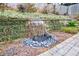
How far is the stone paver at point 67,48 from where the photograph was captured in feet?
7.18

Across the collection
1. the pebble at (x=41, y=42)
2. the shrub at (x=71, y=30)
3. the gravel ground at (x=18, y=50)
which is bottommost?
the gravel ground at (x=18, y=50)

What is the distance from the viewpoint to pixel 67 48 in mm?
2205

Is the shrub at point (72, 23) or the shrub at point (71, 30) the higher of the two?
the shrub at point (72, 23)

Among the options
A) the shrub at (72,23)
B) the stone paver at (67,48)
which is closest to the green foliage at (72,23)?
the shrub at (72,23)

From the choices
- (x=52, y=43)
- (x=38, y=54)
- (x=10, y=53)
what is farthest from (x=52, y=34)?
(x=10, y=53)

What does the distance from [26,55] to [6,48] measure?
19 centimetres

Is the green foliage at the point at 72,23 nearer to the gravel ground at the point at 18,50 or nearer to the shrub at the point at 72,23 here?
the shrub at the point at 72,23

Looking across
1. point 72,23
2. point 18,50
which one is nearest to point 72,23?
point 72,23

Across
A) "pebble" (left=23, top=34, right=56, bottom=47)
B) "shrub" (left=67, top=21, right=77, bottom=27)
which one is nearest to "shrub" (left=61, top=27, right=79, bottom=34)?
"shrub" (left=67, top=21, right=77, bottom=27)

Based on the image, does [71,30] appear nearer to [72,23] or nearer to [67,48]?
[72,23]

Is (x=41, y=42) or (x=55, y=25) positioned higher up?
(x=55, y=25)

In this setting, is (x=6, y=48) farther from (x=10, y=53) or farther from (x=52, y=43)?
(x=52, y=43)

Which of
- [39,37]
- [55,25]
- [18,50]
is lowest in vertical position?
[18,50]

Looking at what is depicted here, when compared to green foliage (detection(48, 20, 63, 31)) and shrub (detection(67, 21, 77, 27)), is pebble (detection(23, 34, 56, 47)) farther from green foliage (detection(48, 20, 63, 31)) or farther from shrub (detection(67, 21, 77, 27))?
shrub (detection(67, 21, 77, 27))
